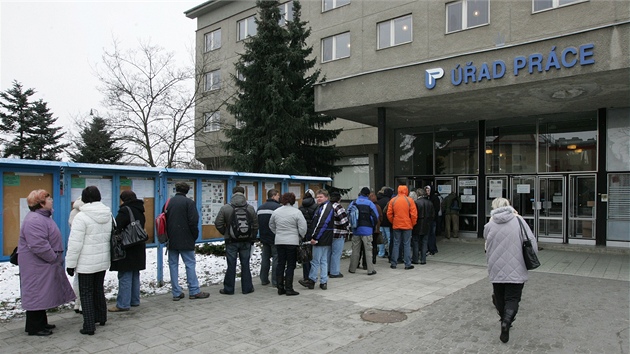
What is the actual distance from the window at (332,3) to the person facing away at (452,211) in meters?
11.0

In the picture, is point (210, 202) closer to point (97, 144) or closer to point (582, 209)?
point (582, 209)

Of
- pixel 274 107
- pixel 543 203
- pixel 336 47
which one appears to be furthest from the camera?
pixel 336 47

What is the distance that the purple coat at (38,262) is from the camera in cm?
493

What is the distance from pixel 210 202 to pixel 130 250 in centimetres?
295

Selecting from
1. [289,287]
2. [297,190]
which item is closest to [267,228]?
[289,287]

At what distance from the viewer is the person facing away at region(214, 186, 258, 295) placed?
275 inches

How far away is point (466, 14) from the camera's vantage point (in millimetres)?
15891

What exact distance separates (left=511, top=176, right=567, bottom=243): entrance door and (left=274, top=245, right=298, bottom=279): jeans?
34.0 feet

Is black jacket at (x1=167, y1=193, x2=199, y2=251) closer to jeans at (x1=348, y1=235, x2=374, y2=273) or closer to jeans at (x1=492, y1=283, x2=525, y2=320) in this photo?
jeans at (x1=348, y1=235, x2=374, y2=273)

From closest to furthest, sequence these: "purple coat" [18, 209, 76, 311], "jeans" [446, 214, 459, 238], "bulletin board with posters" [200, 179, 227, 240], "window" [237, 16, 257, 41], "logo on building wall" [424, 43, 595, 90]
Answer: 1. "purple coat" [18, 209, 76, 311]
2. "bulletin board with posters" [200, 179, 227, 240]
3. "logo on building wall" [424, 43, 595, 90]
4. "jeans" [446, 214, 459, 238]
5. "window" [237, 16, 257, 41]

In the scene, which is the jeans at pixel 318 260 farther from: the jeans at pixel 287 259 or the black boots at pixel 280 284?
the black boots at pixel 280 284

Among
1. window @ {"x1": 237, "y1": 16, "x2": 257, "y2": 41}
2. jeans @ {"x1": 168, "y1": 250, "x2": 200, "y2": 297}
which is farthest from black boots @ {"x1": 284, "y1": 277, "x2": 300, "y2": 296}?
window @ {"x1": 237, "y1": 16, "x2": 257, "y2": 41}

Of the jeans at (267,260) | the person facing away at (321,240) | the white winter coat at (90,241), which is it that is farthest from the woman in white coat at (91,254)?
the person facing away at (321,240)

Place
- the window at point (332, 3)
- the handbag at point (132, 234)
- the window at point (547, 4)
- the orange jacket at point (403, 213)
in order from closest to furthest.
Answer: the handbag at point (132, 234) < the orange jacket at point (403, 213) < the window at point (547, 4) < the window at point (332, 3)
